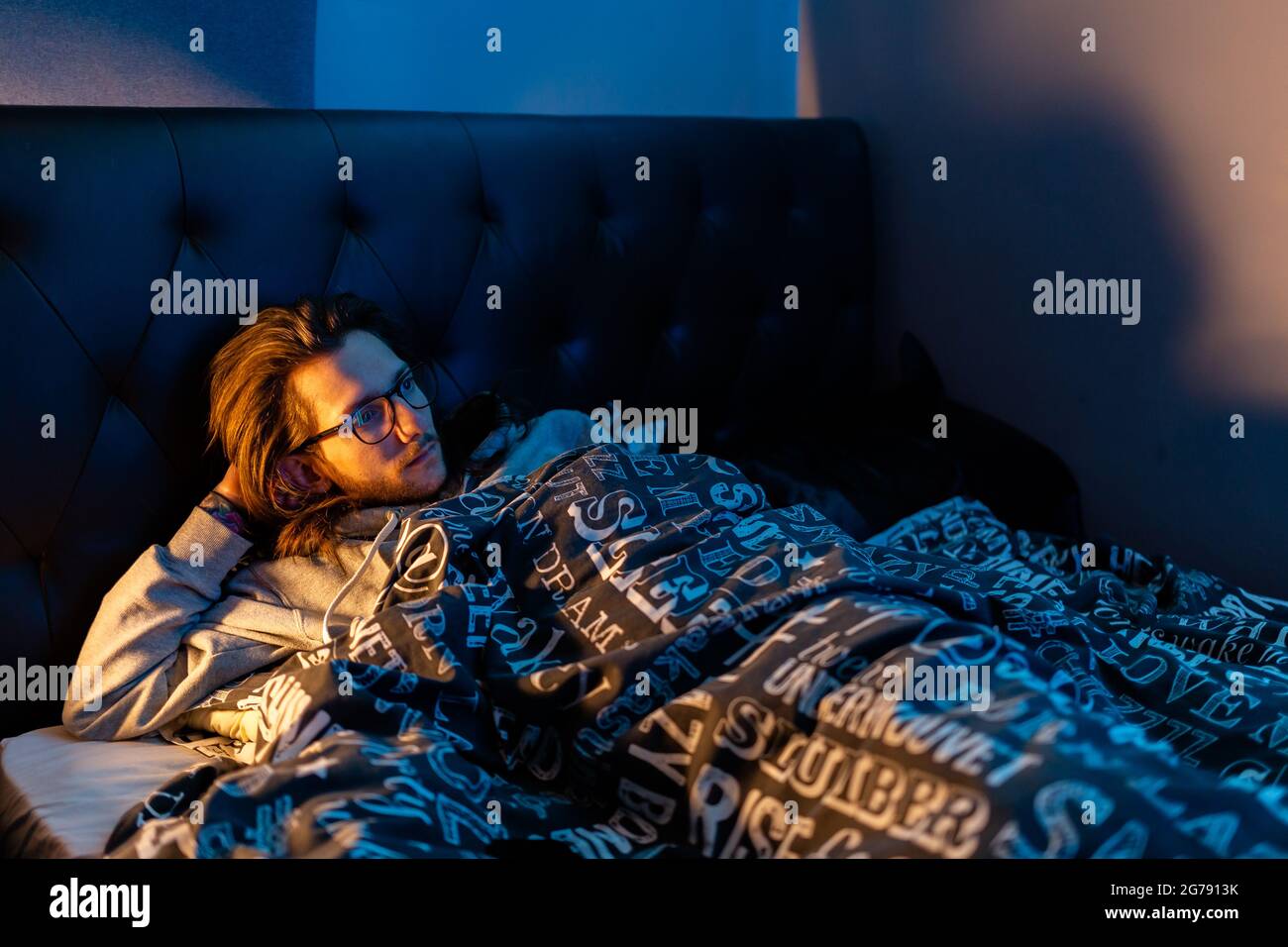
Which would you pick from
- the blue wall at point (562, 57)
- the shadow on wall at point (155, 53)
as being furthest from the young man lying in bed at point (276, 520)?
the blue wall at point (562, 57)

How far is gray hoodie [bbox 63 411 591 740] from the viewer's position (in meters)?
1.38

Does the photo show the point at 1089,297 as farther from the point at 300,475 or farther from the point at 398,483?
the point at 300,475

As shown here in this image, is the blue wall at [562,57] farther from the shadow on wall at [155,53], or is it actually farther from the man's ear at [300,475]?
the man's ear at [300,475]

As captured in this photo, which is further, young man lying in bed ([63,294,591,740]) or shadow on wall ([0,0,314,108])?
shadow on wall ([0,0,314,108])

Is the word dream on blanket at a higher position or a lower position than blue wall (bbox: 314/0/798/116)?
lower

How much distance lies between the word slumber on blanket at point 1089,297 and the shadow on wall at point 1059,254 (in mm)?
13

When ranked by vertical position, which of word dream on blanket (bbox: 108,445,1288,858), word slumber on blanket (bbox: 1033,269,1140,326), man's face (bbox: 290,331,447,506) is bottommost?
word dream on blanket (bbox: 108,445,1288,858)

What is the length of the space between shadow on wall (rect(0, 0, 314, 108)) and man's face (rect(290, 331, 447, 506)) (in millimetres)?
568

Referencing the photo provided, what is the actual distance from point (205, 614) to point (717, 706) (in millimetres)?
737

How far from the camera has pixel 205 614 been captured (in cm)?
146

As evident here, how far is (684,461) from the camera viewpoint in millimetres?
1596

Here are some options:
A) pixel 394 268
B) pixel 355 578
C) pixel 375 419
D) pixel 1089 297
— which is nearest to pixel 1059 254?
pixel 1089 297

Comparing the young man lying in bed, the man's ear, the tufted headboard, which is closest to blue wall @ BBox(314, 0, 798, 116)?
the tufted headboard

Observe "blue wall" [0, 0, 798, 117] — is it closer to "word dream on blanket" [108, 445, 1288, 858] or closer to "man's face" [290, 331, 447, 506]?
"man's face" [290, 331, 447, 506]
